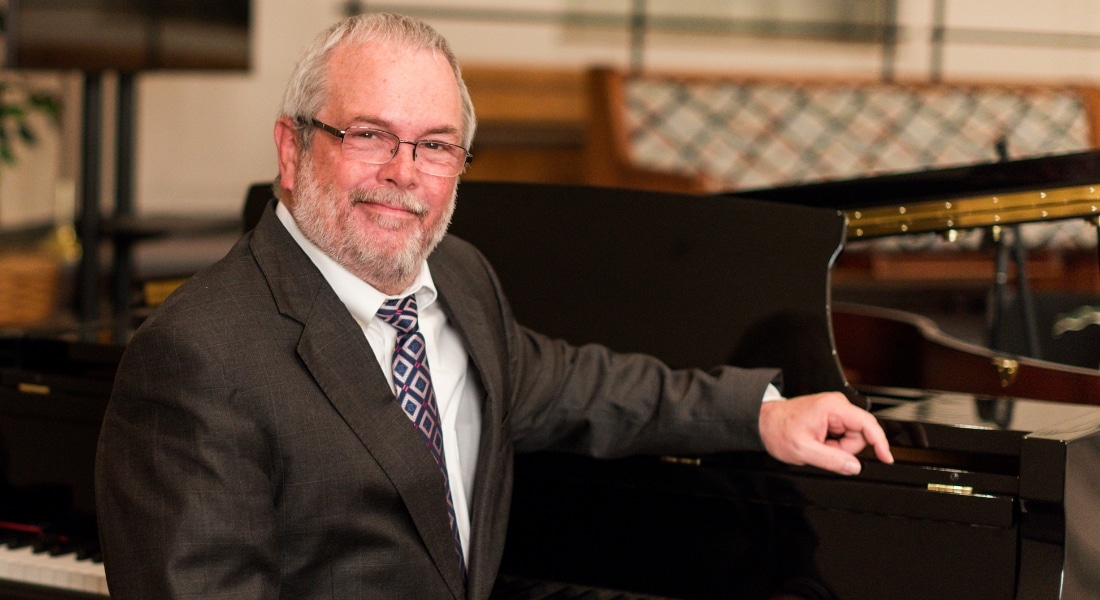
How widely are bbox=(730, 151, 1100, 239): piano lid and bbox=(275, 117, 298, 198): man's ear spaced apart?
99 cm

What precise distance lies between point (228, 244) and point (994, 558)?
5108 mm

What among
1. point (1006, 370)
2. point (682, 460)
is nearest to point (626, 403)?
point (682, 460)

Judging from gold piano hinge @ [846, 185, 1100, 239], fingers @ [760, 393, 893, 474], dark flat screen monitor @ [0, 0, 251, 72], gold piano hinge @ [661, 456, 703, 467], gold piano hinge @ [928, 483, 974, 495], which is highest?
dark flat screen monitor @ [0, 0, 251, 72]

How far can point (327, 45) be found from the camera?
156 centimetres

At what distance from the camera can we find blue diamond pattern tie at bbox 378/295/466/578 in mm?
1587

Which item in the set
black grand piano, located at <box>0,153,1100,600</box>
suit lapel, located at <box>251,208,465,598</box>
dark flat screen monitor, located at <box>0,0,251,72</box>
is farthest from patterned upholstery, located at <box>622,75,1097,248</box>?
suit lapel, located at <box>251,208,465,598</box>

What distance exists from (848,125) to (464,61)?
1940 mm

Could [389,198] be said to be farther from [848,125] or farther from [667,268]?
[848,125]

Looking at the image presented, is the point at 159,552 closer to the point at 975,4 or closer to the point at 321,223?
the point at 321,223

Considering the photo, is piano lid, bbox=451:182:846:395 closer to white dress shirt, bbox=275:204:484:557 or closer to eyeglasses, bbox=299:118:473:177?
white dress shirt, bbox=275:204:484:557

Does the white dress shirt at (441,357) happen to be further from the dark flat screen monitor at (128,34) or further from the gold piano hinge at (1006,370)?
the dark flat screen monitor at (128,34)

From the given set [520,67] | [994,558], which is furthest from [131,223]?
[994,558]

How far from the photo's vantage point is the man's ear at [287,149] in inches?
63.2

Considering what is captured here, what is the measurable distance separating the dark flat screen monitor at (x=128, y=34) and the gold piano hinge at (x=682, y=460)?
2.70 m
